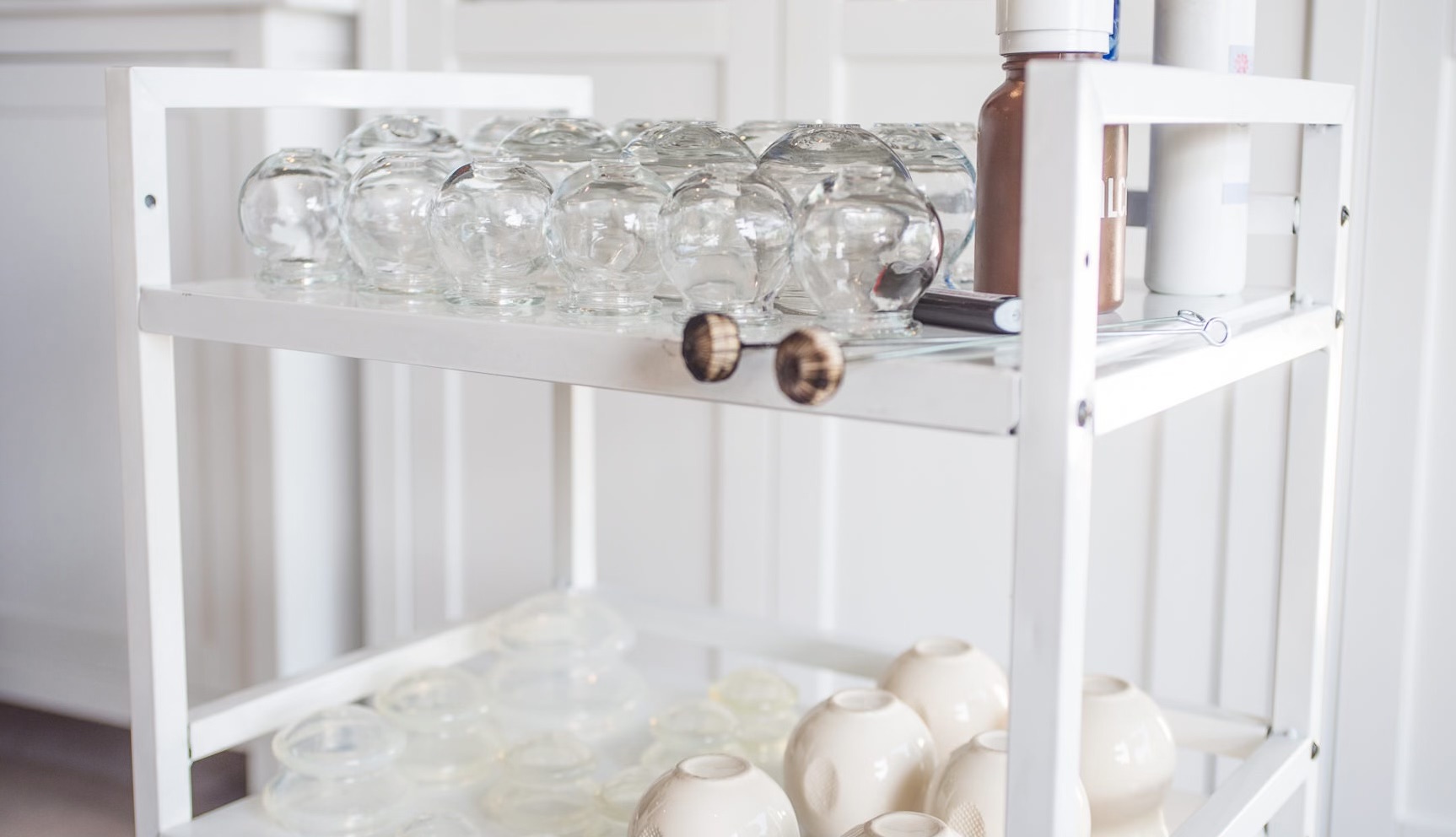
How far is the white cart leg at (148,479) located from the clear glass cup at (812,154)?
0.41m

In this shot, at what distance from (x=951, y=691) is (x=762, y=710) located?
0.70ft

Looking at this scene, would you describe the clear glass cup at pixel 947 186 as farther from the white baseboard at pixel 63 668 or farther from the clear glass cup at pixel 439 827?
the white baseboard at pixel 63 668

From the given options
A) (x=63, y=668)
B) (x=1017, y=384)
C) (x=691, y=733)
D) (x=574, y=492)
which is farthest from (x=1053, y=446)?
(x=63, y=668)

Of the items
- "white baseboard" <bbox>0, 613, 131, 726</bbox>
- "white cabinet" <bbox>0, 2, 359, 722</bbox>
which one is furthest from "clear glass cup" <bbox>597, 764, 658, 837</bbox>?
"white baseboard" <bbox>0, 613, 131, 726</bbox>

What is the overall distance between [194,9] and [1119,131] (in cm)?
132

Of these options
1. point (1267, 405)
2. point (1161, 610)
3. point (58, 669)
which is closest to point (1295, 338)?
point (1267, 405)

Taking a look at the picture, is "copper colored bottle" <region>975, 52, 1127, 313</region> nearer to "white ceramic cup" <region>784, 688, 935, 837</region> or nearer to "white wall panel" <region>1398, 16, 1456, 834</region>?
"white ceramic cup" <region>784, 688, 935, 837</region>

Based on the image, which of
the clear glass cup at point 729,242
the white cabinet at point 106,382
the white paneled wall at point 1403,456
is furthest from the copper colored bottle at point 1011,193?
the white cabinet at point 106,382

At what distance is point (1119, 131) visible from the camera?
0.80m

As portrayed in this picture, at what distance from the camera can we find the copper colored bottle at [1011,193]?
0.76 m

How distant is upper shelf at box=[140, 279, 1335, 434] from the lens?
63 centimetres

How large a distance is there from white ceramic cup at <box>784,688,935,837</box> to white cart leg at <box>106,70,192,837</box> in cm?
43

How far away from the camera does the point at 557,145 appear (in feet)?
3.16

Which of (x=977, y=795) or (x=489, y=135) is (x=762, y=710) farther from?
(x=489, y=135)
